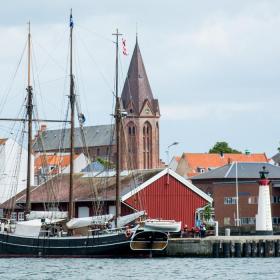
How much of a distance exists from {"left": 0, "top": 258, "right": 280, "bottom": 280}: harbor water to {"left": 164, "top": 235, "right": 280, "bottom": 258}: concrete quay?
1.39 metres

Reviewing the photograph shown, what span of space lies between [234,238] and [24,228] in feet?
49.9

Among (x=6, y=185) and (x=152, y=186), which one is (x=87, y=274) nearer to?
(x=152, y=186)

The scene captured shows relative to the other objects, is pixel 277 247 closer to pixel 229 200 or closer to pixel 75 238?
pixel 75 238

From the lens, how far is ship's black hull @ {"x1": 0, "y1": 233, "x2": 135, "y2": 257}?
8419 centimetres

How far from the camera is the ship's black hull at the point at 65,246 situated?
84188 millimetres

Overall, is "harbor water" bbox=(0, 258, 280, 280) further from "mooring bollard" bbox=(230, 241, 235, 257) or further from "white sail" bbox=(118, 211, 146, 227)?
"white sail" bbox=(118, 211, 146, 227)

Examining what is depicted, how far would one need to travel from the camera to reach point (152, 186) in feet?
333

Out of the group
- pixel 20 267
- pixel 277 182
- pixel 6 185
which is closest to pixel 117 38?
pixel 20 267

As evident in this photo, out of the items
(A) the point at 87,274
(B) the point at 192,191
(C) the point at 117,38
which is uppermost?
(C) the point at 117,38

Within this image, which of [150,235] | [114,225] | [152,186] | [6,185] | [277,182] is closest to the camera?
[150,235]

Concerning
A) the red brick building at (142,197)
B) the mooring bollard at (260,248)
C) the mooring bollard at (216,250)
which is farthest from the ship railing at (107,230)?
the red brick building at (142,197)

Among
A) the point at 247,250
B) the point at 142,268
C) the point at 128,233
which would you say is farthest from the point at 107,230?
the point at 142,268

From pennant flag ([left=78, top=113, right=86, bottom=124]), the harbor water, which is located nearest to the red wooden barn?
pennant flag ([left=78, top=113, right=86, bottom=124])

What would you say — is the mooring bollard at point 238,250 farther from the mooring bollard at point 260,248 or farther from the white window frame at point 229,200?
the white window frame at point 229,200
